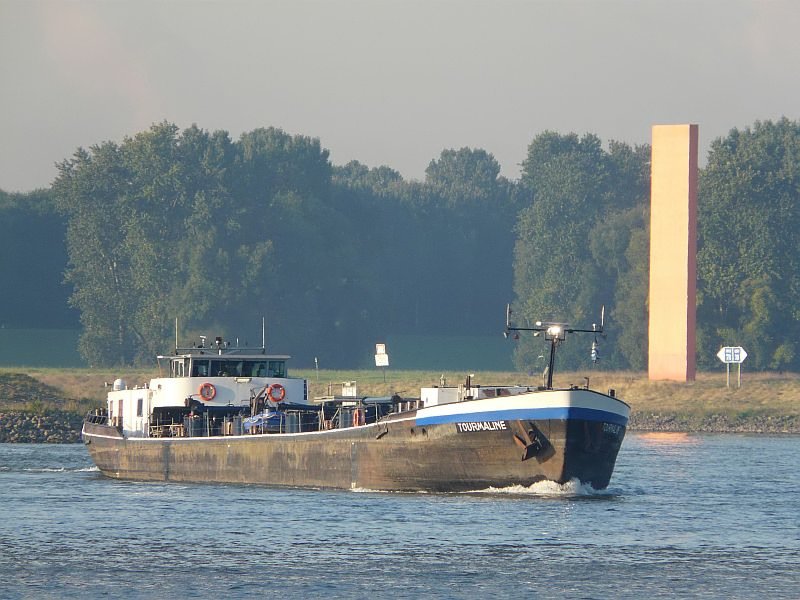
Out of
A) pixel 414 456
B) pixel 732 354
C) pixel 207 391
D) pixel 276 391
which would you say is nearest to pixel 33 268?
pixel 732 354

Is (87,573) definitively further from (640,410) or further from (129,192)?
(129,192)

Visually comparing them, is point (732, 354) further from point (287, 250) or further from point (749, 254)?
point (287, 250)

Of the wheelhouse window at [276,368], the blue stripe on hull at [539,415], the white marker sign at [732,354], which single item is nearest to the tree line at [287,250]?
the white marker sign at [732,354]

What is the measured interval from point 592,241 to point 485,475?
127 meters

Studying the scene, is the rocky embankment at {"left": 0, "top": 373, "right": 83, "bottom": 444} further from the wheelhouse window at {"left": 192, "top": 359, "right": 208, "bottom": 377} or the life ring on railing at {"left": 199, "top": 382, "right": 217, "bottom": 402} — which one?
the life ring on railing at {"left": 199, "top": 382, "right": 217, "bottom": 402}

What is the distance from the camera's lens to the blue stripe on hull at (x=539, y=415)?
5972 centimetres

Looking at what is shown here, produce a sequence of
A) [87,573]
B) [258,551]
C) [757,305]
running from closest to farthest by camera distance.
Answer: [87,573]
[258,551]
[757,305]

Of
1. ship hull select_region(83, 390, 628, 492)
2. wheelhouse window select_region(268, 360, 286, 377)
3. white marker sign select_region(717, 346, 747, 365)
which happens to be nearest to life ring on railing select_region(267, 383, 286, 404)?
wheelhouse window select_region(268, 360, 286, 377)

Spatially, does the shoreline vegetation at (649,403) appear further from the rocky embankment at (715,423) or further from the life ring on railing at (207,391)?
the life ring on railing at (207,391)

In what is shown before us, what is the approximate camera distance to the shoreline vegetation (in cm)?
11100

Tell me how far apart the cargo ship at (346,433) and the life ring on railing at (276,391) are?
4 centimetres

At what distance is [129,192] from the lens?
18225cm

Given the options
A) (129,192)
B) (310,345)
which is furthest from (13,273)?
(310,345)

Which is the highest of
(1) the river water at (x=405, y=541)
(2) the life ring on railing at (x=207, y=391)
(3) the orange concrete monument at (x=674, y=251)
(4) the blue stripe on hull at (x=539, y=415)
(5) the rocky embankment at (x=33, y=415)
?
(3) the orange concrete monument at (x=674, y=251)
